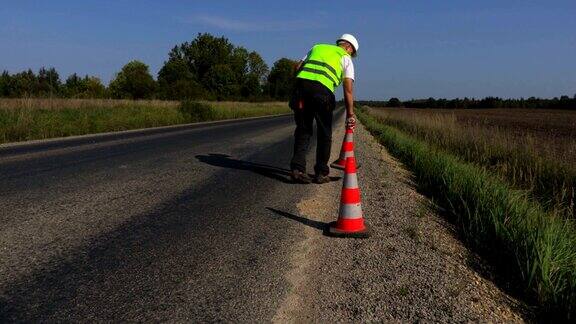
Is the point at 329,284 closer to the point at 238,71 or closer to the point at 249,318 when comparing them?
the point at 249,318

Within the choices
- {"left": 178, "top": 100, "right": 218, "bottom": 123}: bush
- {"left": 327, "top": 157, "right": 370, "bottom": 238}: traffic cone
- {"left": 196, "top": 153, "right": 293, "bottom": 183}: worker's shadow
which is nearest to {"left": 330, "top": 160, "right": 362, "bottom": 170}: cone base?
{"left": 196, "top": 153, "right": 293, "bottom": 183}: worker's shadow

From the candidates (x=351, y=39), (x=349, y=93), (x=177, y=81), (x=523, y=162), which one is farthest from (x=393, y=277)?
(x=177, y=81)

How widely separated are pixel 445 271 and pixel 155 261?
1975 millimetres

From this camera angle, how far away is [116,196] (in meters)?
5.44

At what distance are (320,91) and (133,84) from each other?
72.9m

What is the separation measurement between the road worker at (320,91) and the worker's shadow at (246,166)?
0.49 meters

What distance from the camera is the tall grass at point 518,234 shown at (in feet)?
9.95

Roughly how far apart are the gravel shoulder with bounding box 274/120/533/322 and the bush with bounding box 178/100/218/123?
946 inches

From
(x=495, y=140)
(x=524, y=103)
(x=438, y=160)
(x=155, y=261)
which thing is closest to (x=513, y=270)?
(x=155, y=261)

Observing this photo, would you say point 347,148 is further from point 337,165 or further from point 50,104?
point 50,104

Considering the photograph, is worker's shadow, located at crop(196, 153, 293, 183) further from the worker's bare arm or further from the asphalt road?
the worker's bare arm

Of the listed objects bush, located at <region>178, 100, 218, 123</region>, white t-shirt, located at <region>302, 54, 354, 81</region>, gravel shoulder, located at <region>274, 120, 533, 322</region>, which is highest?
white t-shirt, located at <region>302, 54, 354, 81</region>

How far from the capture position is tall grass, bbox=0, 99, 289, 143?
14352 mm

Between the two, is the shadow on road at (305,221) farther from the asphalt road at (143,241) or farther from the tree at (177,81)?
the tree at (177,81)
